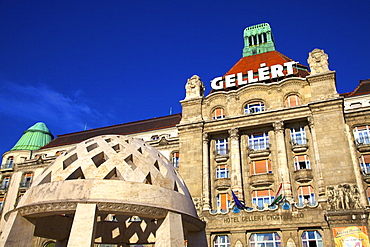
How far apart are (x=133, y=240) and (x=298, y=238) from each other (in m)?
16.9

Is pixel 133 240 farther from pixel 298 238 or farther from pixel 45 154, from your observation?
pixel 45 154

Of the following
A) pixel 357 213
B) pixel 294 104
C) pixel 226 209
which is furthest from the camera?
pixel 294 104

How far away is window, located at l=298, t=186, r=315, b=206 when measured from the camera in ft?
106

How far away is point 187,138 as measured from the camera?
129 feet

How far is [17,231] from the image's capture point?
46.2 feet

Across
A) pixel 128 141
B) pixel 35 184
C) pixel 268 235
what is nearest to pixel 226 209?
pixel 268 235

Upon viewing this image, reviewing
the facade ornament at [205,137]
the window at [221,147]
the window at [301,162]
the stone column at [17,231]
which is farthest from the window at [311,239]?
the stone column at [17,231]

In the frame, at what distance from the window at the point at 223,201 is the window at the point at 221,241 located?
10.6ft

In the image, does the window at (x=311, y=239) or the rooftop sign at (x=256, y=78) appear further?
the rooftop sign at (x=256, y=78)

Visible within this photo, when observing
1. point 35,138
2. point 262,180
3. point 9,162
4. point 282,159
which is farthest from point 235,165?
point 9,162

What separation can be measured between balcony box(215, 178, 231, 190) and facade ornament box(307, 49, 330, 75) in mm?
15821

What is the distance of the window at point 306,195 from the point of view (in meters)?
32.4

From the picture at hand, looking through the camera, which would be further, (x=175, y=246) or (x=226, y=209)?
(x=226, y=209)

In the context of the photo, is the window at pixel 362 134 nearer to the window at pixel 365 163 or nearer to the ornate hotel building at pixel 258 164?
the ornate hotel building at pixel 258 164
